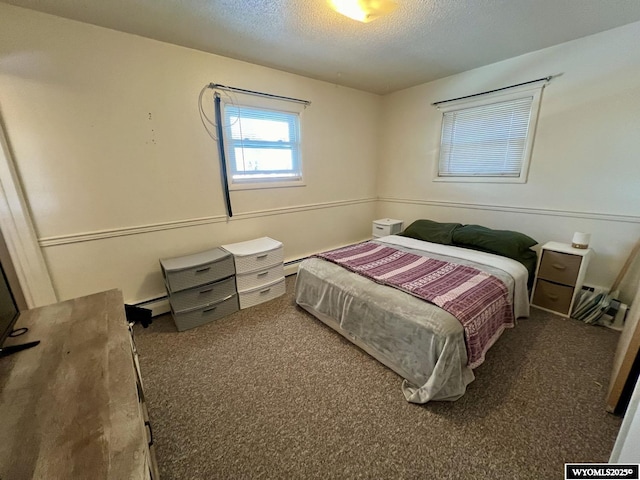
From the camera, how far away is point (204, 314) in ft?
7.70

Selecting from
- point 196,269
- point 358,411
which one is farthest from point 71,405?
point 196,269

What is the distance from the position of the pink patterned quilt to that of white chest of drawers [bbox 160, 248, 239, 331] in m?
0.97

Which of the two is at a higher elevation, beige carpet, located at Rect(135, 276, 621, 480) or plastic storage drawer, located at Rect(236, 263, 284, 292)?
plastic storage drawer, located at Rect(236, 263, 284, 292)

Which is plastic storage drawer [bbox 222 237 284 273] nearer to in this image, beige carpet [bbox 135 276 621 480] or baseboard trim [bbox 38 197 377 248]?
baseboard trim [bbox 38 197 377 248]

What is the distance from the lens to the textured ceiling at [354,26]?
1.73 m

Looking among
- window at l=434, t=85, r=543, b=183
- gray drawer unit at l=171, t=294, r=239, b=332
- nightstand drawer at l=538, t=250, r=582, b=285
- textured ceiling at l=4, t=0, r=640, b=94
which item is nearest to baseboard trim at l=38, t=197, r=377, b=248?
gray drawer unit at l=171, t=294, r=239, b=332

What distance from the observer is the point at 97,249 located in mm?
2172

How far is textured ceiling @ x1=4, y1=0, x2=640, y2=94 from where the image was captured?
68.1 inches

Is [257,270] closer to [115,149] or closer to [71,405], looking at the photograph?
[115,149]

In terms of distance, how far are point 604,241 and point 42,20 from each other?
484 centimetres

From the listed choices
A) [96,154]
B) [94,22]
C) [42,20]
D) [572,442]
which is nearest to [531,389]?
[572,442]

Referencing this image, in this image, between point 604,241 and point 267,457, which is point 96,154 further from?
point 604,241

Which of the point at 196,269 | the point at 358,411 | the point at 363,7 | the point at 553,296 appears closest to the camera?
the point at 358,411

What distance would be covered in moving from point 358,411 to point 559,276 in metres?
2.23
